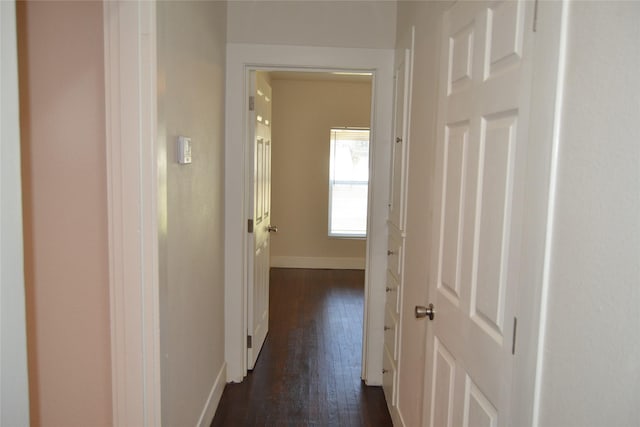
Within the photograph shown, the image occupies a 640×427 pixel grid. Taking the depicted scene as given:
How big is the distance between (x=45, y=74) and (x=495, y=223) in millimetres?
1535

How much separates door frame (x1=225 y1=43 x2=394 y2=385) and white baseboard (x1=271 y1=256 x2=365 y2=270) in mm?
3404

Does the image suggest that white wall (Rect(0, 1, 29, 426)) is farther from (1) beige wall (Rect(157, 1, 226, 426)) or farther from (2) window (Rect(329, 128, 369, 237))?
(2) window (Rect(329, 128, 369, 237))

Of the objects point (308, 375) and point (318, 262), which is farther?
point (318, 262)

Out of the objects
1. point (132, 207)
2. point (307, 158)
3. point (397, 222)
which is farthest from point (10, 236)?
point (307, 158)

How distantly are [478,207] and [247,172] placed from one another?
195 cm

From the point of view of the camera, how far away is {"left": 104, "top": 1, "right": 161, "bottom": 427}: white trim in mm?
1522

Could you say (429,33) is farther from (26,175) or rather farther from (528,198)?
(26,175)

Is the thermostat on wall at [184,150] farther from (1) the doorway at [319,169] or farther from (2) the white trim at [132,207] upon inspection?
(1) the doorway at [319,169]

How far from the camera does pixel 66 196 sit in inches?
64.9

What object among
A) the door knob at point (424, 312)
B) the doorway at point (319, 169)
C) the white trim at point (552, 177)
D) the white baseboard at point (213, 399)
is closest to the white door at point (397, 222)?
the door knob at point (424, 312)

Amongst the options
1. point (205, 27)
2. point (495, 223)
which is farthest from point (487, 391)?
point (205, 27)

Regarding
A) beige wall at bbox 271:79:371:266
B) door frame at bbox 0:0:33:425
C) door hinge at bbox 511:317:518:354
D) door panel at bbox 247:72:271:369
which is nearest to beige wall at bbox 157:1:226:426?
door panel at bbox 247:72:271:369

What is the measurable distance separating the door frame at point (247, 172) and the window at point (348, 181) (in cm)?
335

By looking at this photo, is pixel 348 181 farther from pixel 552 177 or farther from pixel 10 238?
pixel 10 238
